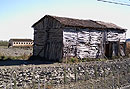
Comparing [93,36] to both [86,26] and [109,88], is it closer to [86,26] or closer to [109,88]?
[86,26]

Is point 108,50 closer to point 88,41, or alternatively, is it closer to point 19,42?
point 88,41

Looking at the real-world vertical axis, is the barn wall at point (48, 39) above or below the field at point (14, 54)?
above

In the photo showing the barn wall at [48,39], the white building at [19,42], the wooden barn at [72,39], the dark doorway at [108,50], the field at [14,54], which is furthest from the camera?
the white building at [19,42]

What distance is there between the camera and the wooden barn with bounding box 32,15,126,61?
21.7m

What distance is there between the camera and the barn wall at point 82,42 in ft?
71.4

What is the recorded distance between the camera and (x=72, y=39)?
22203 mm

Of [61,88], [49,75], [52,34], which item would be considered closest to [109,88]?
[61,88]

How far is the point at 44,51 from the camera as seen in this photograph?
23703mm

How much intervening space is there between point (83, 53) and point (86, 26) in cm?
325

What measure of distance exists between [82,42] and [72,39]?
1.61 m

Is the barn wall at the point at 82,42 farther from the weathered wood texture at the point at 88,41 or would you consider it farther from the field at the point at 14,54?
the field at the point at 14,54

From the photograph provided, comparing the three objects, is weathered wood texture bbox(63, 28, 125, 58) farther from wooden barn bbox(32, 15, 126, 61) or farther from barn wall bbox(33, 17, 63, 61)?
barn wall bbox(33, 17, 63, 61)

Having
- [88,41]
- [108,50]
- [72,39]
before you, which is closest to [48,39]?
[72,39]

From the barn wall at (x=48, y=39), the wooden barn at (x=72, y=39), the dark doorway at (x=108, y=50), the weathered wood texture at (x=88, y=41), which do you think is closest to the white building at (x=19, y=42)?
the barn wall at (x=48, y=39)
